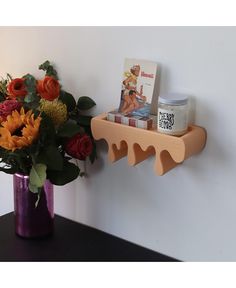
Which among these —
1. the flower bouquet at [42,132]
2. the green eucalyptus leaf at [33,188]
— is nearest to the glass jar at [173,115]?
the flower bouquet at [42,132]

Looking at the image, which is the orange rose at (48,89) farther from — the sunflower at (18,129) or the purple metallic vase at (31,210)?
the purple metallic vase at (31,210)

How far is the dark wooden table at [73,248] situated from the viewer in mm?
1191

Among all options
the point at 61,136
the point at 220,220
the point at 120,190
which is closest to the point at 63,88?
the point at 61,136

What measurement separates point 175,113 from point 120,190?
0.37 m

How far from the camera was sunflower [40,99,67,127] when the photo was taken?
113cm

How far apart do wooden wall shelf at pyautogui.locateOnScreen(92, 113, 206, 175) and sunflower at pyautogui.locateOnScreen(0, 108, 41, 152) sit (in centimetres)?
16

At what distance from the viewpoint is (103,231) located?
4.35 ft

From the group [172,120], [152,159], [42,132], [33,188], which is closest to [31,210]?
[33,188]

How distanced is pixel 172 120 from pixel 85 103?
1.09 ft

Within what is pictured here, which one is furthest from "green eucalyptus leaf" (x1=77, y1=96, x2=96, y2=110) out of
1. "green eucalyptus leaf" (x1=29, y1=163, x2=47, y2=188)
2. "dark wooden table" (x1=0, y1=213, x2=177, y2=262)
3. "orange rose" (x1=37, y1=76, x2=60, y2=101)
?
"dark wooden table" (x1=0, y1=213, x2=177, y2=262)

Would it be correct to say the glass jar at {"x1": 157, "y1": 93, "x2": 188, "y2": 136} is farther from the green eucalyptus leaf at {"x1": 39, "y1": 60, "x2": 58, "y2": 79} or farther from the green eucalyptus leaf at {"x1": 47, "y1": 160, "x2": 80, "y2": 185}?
the green eucalyptus leaf at {"x1": 39, "y1": 60, "x2": 58, "y2": 79}

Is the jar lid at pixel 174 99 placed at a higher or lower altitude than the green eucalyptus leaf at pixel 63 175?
higher

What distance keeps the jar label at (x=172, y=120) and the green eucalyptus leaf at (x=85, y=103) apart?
0.93 feet
